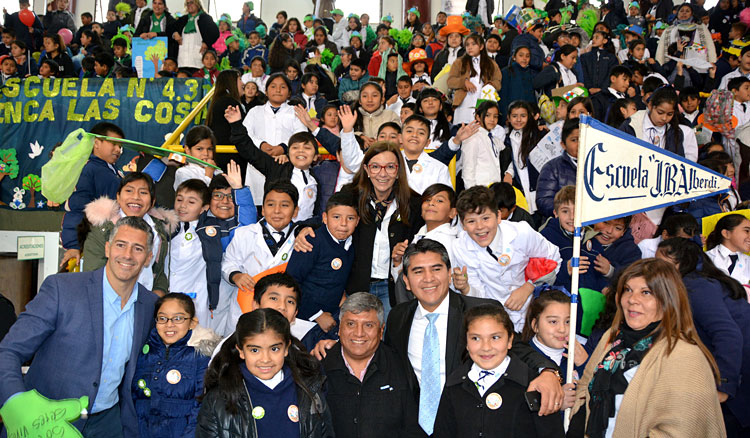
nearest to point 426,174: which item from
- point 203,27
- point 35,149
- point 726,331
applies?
point 726,331

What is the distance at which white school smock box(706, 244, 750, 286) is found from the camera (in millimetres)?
4941

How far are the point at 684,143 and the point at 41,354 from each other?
6699 millimetres

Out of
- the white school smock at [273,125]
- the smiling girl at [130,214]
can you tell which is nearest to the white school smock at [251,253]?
the smiling girl at [130,214]

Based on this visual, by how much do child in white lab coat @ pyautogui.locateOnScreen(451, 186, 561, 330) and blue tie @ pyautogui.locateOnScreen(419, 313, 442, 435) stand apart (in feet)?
2.98

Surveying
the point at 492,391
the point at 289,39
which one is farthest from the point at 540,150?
the point at 289,39

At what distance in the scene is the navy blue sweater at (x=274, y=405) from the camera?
345 cm

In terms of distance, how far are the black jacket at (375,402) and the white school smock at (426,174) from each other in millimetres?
2274

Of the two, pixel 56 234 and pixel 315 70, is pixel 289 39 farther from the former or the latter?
pixel 56 234

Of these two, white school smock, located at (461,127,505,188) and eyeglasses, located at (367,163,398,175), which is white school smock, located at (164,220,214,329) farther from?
white school smock, located at (461,127,505,188)

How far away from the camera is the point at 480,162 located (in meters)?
6.94

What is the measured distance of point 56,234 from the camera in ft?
31.4

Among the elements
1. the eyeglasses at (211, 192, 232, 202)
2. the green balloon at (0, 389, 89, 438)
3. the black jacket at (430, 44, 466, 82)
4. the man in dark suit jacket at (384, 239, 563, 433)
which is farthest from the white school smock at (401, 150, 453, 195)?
the black jacket at (430, 44, 466, 82)

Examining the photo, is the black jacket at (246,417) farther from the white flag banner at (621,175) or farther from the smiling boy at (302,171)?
the smiling boy at (302,171)

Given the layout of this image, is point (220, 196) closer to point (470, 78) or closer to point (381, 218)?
point (381, 218)
